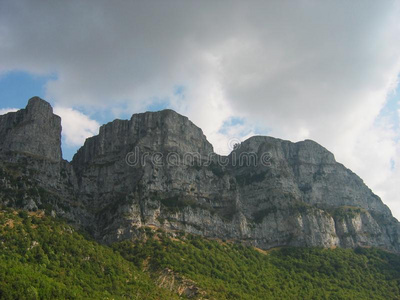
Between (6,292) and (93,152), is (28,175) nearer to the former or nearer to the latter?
(93,152)

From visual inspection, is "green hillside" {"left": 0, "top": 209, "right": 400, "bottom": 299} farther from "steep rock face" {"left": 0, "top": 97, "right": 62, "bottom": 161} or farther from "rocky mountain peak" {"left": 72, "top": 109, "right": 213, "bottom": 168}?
"rocky mountain peak" {"left": 72, "top": 109, "right": 213, "bottom": 168}

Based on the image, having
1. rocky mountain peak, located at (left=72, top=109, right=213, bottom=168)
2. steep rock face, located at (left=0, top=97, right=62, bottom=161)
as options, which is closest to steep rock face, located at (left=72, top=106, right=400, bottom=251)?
rocky mountain peak, located at (left=72, top=109, right=213, bottom=168)

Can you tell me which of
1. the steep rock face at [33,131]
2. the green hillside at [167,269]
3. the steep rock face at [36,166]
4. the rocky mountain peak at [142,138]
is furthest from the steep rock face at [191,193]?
the steep rock face at [33,131]

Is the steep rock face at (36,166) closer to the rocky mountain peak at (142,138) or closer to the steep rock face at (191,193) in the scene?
the steep rock face at (191,193)

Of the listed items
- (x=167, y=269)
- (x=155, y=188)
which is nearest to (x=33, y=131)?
(x=155, y=188)

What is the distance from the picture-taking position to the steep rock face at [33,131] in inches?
6201

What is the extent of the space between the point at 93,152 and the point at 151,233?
57.6m

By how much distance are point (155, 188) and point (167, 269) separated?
47.5 metres

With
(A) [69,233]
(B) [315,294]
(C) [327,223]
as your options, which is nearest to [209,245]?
(B) [315,294]

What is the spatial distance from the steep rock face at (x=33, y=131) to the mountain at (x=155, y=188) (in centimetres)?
37

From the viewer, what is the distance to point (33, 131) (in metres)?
162

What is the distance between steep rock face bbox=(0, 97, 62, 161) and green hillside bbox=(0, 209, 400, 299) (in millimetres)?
37816

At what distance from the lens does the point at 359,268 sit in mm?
161875

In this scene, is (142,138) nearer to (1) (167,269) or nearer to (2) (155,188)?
(2) (155,188)
